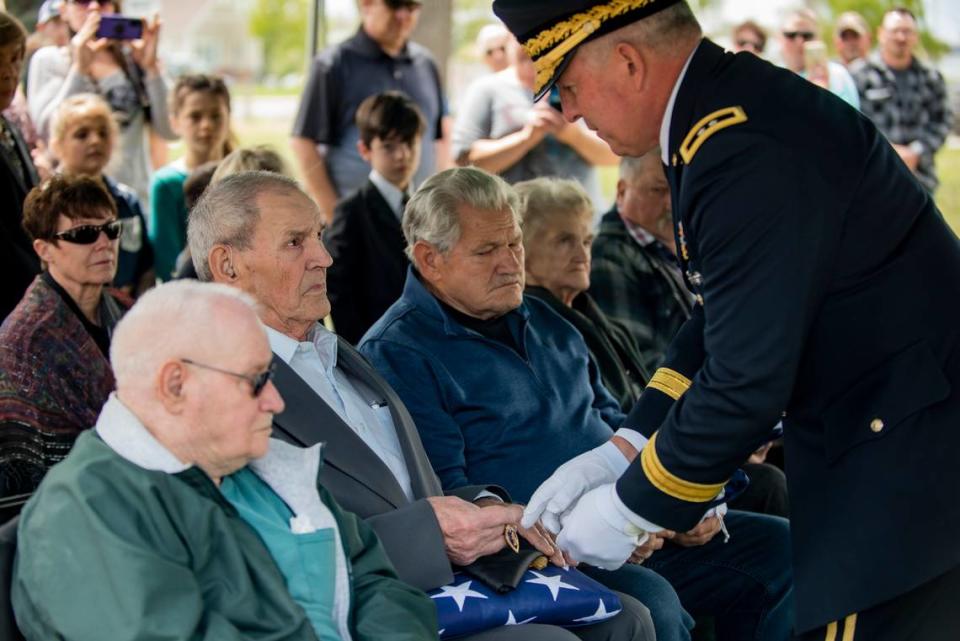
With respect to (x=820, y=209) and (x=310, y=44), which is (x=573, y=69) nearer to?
(x=820, y=209)

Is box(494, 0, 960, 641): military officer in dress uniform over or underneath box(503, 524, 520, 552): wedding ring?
over

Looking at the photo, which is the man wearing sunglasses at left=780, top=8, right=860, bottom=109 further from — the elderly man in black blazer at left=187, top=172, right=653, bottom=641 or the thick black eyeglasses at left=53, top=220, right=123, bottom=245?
the elderly man in black blazer at left=187, top=172, right=653, bottom=641

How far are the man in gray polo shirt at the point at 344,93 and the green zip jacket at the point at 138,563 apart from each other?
14.7 feet

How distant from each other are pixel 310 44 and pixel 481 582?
5.73 meters

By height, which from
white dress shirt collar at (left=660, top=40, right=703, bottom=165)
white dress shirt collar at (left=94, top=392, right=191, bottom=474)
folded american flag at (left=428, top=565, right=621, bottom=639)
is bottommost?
folded american flag at (left=428, top=565, right=621, bottom=639)

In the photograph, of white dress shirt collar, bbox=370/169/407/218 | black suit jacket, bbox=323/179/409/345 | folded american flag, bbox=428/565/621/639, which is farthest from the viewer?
white dress shirt collar, bbox=370/169/407/218

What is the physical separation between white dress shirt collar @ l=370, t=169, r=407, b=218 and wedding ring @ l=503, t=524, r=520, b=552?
278 centimetres

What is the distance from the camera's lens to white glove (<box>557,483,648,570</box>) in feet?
7.72

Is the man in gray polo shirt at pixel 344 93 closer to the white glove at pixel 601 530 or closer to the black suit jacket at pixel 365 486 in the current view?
the black suit jacket at pixel 365 486

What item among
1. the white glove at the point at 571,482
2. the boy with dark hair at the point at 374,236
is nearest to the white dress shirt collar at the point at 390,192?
the boy with dark hair at the point at 374,236

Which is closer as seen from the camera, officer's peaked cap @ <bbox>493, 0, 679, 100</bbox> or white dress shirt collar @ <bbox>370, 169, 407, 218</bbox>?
officer's peaked cap @ <bbox>493, 0, 679, 100</bbox>

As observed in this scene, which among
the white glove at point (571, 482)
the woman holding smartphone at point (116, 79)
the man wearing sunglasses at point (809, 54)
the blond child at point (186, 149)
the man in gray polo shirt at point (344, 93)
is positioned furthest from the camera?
the man wearing sunglasses at point (809, 54)

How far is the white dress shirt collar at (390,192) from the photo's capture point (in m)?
5.62

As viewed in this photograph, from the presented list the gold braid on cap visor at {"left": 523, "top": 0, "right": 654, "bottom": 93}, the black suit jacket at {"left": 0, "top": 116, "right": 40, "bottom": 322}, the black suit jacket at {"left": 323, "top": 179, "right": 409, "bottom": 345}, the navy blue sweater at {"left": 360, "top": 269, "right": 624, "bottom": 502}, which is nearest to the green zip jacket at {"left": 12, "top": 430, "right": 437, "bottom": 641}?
the gold braid on cap visor at {"left": 523, "top": 0, "right": 654, "bottom": 93}
